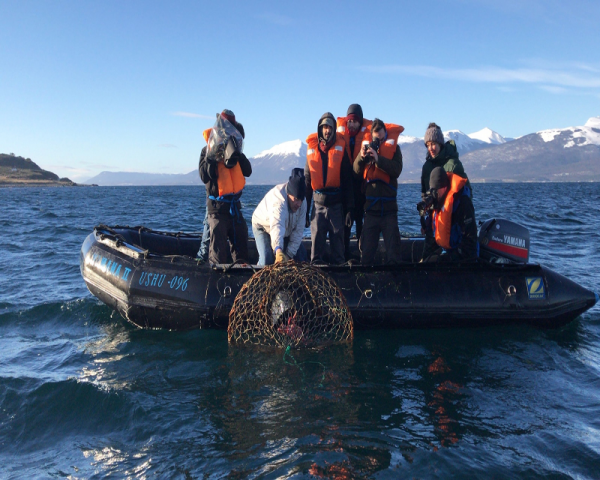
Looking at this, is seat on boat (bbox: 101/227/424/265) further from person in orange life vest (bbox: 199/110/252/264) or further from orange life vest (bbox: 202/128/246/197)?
orange life vest (bbox: 202/128/246/197)

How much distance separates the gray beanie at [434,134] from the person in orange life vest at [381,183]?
1.16 feet

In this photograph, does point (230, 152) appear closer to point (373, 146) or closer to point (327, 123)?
point (327, 123)

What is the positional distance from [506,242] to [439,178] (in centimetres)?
143

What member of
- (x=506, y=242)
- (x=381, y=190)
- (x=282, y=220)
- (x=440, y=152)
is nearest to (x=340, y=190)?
(x=381, y=190)

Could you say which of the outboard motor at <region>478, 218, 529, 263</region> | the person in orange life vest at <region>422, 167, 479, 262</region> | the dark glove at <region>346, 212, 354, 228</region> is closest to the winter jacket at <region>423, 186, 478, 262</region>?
the person in orange life vest at <region>422, 167, 479, 262</region>

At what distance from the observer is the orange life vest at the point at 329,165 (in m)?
6.22

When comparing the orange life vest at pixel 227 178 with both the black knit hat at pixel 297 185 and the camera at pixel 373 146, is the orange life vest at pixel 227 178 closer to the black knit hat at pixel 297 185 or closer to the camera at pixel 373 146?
the black knit hat at pixel 297 185

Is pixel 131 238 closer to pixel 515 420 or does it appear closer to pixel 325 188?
pixel 325 188

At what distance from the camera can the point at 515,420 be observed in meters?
4.27

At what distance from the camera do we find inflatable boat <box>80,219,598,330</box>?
6121mm

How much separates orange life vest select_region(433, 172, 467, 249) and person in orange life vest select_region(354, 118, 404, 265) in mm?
484

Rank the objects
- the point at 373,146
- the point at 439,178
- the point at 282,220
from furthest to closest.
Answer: the point at 373,146 < the point at 439,178 < the point at 282,220

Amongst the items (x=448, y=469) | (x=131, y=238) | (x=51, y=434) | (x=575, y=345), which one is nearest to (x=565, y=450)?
(x=448, y=469)

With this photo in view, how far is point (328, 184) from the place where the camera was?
20.6 feet
